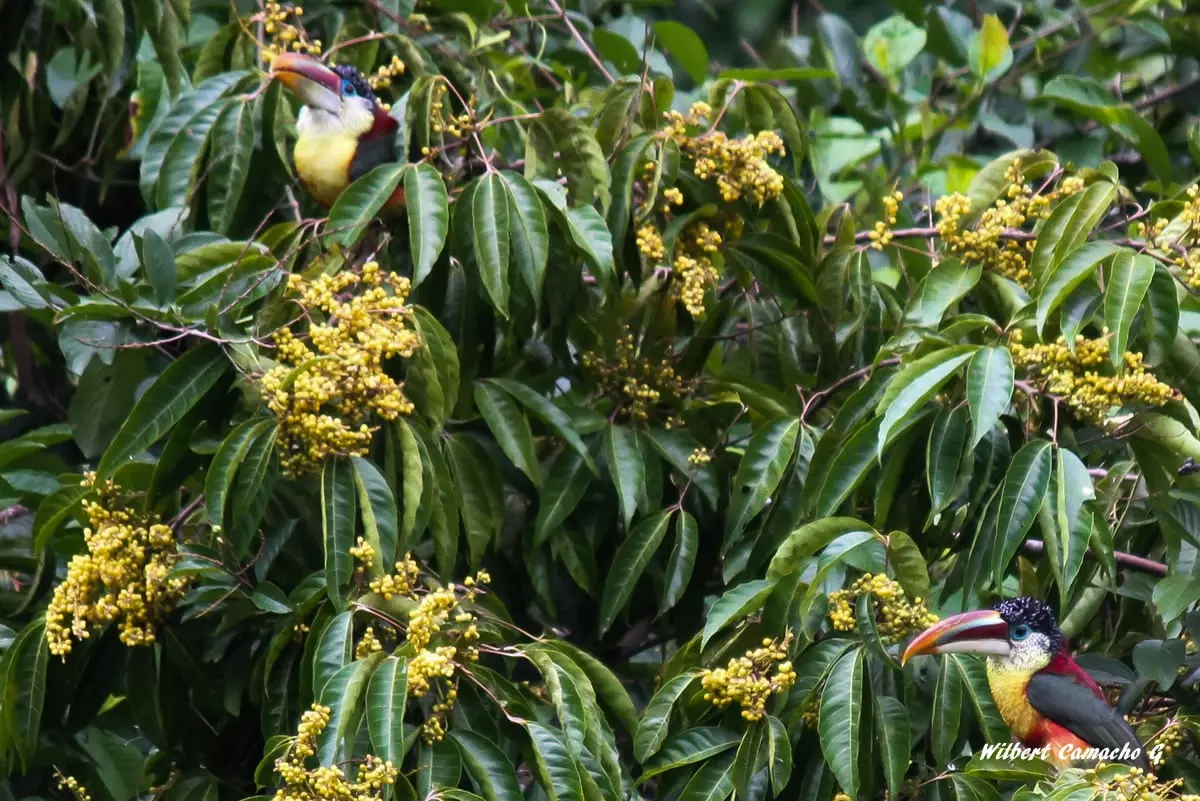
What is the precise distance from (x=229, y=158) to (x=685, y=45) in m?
1.32

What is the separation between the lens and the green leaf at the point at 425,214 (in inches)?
100.0

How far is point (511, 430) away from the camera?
271 cm

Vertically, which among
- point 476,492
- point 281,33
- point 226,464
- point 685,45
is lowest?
point 476,492

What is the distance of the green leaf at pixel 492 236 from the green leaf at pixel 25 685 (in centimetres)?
84

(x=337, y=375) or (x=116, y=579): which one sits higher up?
(x=337, y=375)

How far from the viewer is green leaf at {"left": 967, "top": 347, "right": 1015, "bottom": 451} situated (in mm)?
2246

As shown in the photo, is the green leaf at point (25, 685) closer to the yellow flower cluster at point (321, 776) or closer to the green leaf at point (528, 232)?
the yellow flower cluster at point (321, 776)

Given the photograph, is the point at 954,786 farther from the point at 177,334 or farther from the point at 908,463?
the point at 177,334

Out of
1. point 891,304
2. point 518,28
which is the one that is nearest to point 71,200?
point 518,28

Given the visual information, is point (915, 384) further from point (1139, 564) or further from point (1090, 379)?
point (1139, 564)

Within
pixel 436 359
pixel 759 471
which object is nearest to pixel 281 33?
pixel 436 359

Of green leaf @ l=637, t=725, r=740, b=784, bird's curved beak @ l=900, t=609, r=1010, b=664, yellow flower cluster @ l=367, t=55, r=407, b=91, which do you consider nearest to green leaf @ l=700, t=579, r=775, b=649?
green leaf @ l=637, t=725, r=740, b=784

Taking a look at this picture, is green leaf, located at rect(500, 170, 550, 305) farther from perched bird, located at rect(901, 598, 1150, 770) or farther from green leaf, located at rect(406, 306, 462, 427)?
perched bird, located at rect(901, 598, 1150, 770)

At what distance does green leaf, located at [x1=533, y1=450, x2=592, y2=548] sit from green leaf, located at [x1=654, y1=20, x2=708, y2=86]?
1.40m
